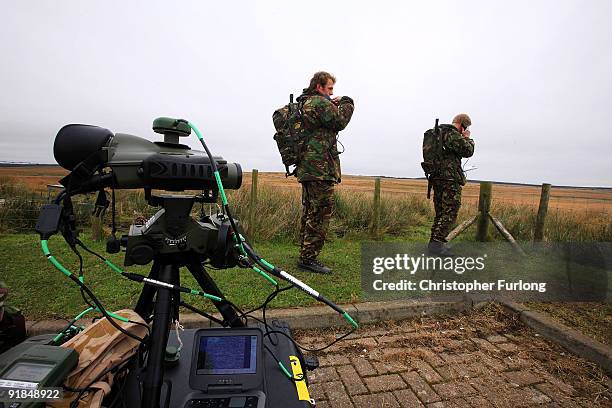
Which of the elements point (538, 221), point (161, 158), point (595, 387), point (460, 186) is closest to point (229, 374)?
point (161, 158)

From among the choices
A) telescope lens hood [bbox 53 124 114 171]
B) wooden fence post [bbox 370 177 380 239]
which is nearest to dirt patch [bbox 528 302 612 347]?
telescope lens hood [bbox 53 124 114 171]

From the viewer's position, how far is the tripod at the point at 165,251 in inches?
53.4

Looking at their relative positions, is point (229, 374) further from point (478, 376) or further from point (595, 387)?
point (595, 387)

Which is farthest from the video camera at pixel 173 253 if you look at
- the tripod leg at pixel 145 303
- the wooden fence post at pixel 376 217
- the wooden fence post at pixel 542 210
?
the wooden fence post at pixel 542 210

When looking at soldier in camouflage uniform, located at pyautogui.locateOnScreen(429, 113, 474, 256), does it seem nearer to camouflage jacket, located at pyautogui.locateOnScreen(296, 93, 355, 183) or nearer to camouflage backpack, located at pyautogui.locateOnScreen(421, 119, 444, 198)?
camouflage backpack, located at pyautogui.locateOnScreen(421, 119, 444, 198)

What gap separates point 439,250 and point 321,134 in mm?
2778

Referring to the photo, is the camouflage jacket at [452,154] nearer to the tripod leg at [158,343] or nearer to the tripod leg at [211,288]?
the tripod leg at [211,288]

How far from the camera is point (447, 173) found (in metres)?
5.62

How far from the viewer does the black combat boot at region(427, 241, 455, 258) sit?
5.68m

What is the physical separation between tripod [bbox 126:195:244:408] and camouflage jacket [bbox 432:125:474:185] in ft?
15.8

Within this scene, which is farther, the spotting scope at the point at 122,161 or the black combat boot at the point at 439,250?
the black combat boot at the point at 439,250

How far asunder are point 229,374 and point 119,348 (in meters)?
0.48

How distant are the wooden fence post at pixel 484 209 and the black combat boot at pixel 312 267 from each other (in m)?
4.00

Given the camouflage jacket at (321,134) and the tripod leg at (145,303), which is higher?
the camouflage jacket at (321,134)
